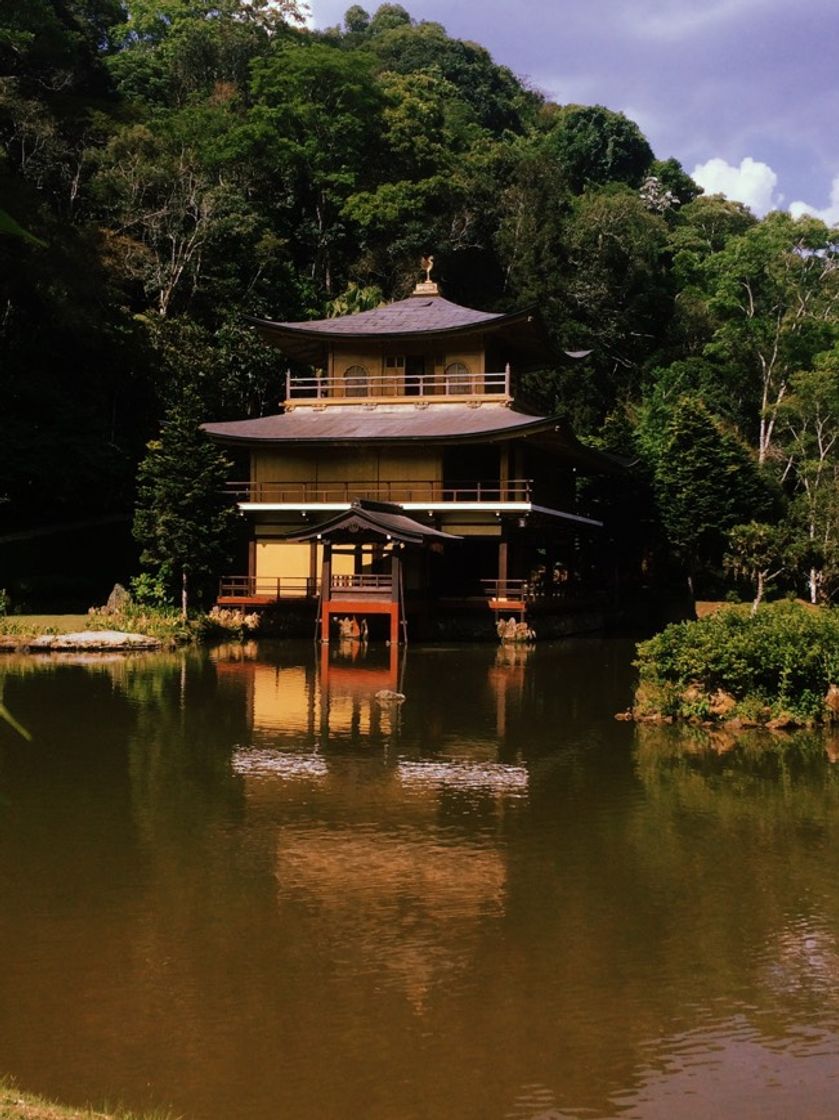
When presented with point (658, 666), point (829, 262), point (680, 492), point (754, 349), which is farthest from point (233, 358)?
point (658, 666)

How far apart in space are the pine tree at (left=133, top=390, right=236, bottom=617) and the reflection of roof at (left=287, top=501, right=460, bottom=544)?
128 inches

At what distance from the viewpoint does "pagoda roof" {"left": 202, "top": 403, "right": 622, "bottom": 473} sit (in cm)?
3022

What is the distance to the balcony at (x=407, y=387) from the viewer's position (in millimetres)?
33750

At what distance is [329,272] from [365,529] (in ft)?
105

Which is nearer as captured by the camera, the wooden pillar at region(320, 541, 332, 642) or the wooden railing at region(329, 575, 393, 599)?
the wooden pillar at region(320, 541, 332, 642)

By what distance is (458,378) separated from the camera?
34094mm

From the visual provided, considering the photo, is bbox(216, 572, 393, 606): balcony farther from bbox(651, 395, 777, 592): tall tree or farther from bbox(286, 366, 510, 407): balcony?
bbox(651, 395, 777, 592): tall tree

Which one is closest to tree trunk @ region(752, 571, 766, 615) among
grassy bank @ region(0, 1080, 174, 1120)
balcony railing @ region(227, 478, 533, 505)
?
balcony railing @ region(227, 478, 533, 505)

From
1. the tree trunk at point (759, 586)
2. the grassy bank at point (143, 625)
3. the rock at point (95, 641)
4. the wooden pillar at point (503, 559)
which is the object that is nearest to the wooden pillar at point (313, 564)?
the grassy bank at point (143, 625)

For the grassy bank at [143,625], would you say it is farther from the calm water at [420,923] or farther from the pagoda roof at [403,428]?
the calm water at [420,923]

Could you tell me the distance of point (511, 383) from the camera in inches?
1362

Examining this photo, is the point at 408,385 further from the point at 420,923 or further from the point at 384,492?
the point at 420,923

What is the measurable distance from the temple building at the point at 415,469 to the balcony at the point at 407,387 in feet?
0.15

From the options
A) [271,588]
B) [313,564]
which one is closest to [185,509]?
[271,588]
